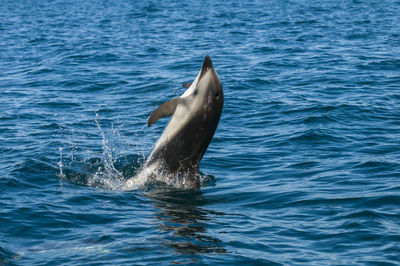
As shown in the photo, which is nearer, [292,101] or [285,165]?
[285,165]

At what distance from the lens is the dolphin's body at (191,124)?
37.8 feet

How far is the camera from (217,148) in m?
14.9

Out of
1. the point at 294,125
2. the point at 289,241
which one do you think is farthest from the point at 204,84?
the point at 294,125

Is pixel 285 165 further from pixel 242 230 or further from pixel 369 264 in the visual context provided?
pixel 369 264

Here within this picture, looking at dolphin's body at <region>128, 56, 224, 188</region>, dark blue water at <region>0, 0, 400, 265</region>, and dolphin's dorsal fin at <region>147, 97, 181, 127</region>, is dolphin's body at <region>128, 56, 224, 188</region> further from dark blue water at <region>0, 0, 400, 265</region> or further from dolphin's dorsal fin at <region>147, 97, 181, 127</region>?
dark blue water at <region>0, 0, 400, 265</region>

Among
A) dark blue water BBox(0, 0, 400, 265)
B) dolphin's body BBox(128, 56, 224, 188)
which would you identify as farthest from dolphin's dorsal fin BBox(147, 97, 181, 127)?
dark blue water BBox(0, 0, 400, 265)

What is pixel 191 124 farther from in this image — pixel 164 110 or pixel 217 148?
pixel 217 148

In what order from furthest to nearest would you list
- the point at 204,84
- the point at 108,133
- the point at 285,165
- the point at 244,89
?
the point at 244,89
the point at 108,133
the point at 285,165
the point at 204,84

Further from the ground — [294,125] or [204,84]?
[204,84]

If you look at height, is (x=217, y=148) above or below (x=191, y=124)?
below

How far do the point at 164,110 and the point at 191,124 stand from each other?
0.56m

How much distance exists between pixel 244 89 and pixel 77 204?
10654 millimetres

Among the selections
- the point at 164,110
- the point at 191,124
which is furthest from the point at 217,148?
the point at 164,110

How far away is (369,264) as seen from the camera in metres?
8.36
